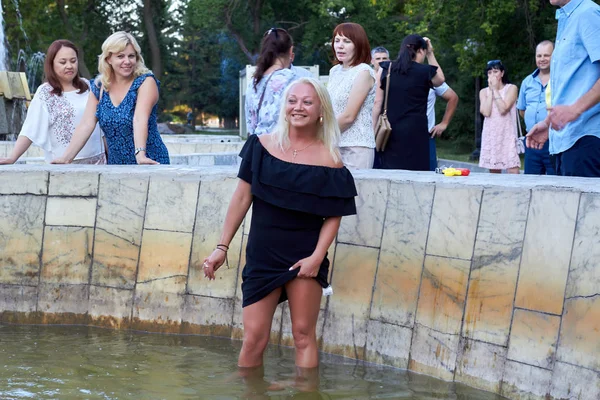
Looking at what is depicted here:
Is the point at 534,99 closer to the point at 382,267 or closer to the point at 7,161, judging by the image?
the point at 382,267

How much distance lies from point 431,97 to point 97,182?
16.6ft

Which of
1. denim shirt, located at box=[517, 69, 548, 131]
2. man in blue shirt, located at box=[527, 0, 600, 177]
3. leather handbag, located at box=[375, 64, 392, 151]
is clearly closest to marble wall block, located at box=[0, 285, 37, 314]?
leather handbag, located at box=[375, 64, 392, 151]

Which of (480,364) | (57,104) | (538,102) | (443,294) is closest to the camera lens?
(480,364)

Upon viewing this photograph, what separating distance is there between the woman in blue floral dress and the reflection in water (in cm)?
136

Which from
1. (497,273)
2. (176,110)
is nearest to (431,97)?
(497,273)

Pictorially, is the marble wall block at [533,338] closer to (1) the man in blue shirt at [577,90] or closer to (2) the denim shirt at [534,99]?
(1) the man in blue shirt at [577,90]

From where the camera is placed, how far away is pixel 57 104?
7145 millimetres

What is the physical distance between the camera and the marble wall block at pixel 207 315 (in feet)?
20.6

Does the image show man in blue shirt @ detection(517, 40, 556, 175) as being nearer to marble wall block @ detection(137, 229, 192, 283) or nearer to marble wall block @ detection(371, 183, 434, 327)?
marble wall block @ detection(371, 183, 434, 327)

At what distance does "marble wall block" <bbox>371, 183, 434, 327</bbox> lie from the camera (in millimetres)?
5367

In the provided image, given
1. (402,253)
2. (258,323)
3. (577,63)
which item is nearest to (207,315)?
(258,323)

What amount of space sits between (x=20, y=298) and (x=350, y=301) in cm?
231

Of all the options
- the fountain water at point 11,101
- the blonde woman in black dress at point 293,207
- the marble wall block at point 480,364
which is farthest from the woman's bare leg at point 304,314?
the fountain water at point 11,101

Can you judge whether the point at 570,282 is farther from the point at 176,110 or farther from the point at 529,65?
the point at 176,110
